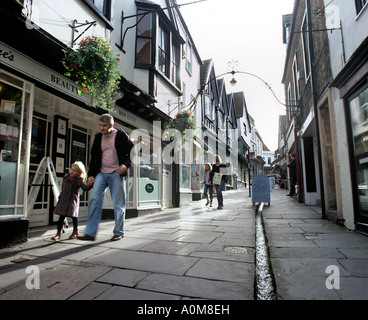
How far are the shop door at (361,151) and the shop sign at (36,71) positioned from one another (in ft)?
17.0

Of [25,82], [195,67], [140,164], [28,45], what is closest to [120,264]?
→ [25,82]

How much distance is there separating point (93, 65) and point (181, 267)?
354cm

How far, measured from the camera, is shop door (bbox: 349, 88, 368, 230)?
14.4ft

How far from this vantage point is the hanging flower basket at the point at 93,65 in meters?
4.41

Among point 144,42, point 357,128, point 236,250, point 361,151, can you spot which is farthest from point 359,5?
point 144,42

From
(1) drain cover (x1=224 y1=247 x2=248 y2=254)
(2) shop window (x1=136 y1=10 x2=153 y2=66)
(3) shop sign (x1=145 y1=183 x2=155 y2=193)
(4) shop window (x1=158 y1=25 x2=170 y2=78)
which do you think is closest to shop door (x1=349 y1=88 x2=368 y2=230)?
(1) drain cover (x1=224 y1=247 x2=248 y2=254)

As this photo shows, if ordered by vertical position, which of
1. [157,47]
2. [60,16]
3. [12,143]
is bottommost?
[12,143]

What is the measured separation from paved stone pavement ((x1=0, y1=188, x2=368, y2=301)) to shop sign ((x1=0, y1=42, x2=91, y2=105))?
263 centimetres

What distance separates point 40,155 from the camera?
588 centimetres

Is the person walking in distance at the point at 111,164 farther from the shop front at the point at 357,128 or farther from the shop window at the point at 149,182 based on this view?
the shop front at the point at 357,128

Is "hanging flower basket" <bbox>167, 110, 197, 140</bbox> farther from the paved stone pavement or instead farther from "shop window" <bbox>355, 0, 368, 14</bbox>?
"shop window" <bbox>355, 0, 368, 14</bbox>

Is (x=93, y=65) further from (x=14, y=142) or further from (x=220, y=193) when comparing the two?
(x=220, y=193)

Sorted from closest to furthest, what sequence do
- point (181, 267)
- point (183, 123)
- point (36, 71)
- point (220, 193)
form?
point (181, 267) → point (36, 71) → point (220, 193) → point (183, 123)
